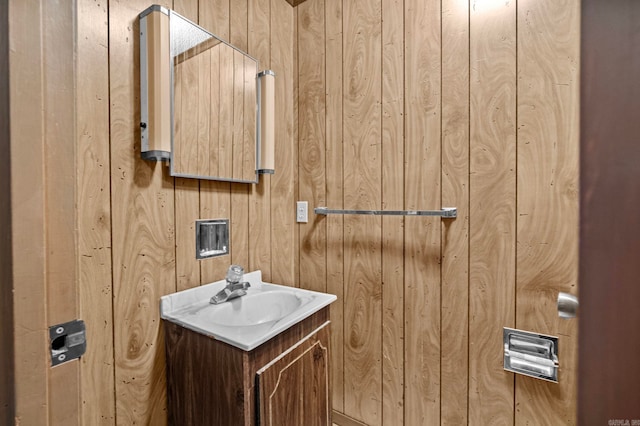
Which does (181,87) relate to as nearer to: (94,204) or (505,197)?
(94,204)

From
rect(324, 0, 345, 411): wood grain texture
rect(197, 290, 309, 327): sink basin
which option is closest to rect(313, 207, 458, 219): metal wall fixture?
rect(324, 0, 345, 411): wood grain texture

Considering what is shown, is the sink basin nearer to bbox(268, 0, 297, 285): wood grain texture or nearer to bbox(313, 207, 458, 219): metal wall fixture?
bbox(268, 0, 297, 285): wood grain texture

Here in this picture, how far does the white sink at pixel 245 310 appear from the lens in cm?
87

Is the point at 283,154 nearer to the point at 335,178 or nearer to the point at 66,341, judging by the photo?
the point at 335,178

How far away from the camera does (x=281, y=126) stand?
1579mm

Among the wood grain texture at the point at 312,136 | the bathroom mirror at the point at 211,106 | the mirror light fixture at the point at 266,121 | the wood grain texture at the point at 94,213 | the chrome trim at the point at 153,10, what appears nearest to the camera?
the wood grain texture at the point at 94,213

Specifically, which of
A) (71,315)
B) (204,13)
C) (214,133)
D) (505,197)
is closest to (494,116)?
(505,197)

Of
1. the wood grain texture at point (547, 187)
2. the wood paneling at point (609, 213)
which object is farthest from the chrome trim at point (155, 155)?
the wood grain texture at point (547, 187)

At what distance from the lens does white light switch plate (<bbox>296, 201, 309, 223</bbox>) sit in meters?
1.58

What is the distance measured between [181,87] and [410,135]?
36.7 inches

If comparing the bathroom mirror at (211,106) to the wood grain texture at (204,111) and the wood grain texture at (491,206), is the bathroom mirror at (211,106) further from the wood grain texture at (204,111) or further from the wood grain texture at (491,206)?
the wood grain texture at (491,206)

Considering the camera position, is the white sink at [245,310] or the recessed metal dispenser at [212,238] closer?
the white sink at [245,310]

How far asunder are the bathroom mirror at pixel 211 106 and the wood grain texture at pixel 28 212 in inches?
20.1

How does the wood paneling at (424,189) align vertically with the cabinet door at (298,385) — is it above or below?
above
